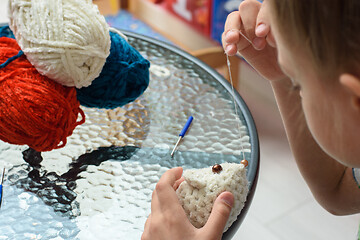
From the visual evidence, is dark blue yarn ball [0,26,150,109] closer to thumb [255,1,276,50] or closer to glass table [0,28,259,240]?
glass table [0,28,259,240]

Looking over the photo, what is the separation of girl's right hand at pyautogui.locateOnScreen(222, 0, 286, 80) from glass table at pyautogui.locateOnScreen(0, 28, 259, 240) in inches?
6.3

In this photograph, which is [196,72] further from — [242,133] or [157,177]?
[157,177]

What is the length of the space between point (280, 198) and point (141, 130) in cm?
71

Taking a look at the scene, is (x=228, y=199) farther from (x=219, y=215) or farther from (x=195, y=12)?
(x=195, y=12)

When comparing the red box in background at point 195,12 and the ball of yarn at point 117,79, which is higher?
the ball of yarn at point 117,79

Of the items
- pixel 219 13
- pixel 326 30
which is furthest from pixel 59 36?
pixel 219 13

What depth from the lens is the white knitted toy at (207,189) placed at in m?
0.53

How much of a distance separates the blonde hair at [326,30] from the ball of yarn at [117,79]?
40cm

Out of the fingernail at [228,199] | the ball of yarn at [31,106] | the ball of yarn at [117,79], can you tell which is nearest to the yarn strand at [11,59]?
the ball of yarn at [31,106]

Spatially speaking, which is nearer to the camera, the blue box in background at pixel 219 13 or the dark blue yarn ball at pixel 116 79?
the dark blue yarn ball at pixel 116 79

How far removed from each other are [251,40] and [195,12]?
4.11 feet

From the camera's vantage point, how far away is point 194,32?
6.54ft

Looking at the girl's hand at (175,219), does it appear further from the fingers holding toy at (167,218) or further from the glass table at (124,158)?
the glass table at (124,158)

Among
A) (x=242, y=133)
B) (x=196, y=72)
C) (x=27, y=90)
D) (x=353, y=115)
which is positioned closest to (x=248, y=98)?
(x=196, y=72)
